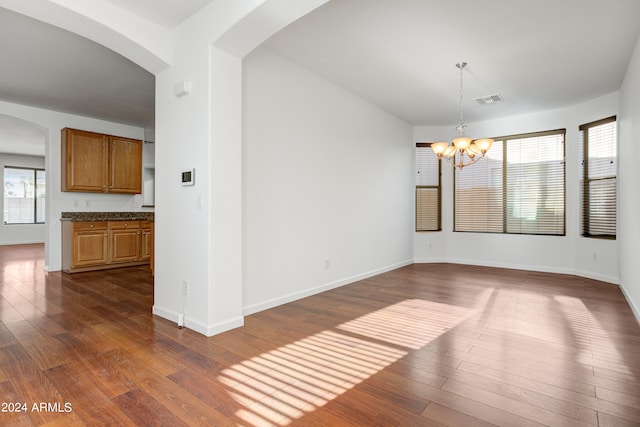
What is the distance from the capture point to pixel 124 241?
629cm

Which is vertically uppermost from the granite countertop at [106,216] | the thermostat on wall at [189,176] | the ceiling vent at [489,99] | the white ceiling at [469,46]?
the white ceiling at [469,46]

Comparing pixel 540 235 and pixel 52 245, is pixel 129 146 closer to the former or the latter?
pixel 52 245

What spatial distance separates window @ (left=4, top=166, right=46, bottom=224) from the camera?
10.1 meters

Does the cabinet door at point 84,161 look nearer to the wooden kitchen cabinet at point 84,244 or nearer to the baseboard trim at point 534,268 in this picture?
the wooden kitchen cabinet at point 84,244

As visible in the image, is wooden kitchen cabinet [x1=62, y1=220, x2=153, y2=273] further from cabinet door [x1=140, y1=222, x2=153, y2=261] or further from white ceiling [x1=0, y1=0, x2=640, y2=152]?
white ceiling [x1=0, y1=0, x2=640, y2=152]

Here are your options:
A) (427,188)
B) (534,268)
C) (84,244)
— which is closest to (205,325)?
(84,244)

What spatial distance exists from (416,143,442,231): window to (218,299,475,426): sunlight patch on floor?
3.80 m

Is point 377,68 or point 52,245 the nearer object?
point 377,68

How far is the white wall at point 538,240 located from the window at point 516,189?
13 cm

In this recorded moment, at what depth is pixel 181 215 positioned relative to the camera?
3.16 m

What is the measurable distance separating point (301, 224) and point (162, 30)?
243 cm

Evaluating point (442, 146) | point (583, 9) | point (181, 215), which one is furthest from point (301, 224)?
point (583, 9)

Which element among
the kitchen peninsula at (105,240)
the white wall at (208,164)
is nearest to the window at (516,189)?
the white wall at (208,164)

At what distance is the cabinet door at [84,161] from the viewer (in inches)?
230
